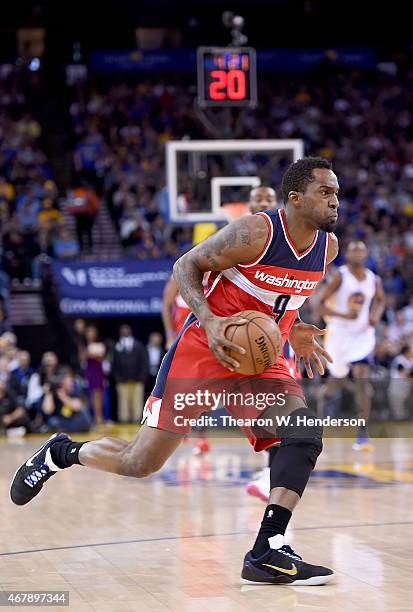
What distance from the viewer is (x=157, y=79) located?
26766mm

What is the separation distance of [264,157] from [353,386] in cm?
1233

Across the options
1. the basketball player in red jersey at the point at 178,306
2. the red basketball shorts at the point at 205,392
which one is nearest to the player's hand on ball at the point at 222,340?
the red basketball shorts at the point at 205,392

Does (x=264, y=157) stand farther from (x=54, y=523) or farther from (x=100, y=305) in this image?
(x=54, y=523)

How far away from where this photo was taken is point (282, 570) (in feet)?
16.1

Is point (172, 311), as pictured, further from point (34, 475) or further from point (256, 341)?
point (256, 341)

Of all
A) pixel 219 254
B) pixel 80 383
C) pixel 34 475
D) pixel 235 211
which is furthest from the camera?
pixel 80 383

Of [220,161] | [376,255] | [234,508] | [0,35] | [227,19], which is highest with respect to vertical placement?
[0,35]

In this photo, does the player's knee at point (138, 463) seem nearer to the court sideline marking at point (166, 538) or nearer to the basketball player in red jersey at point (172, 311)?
the court sideline marking at point (166, 538)

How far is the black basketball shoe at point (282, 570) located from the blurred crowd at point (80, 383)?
31.1ft

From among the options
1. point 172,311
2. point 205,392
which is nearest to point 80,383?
point 172,311

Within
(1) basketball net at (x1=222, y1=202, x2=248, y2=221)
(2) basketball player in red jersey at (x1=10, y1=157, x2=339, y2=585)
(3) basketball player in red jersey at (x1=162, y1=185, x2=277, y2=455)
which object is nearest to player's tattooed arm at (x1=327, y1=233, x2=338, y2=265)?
(2) basketball player in red jersey at (x1=10, y1=157, x2=339, y2=585)

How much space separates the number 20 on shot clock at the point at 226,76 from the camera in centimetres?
1457

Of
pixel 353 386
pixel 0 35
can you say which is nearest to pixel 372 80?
pixel 0 35

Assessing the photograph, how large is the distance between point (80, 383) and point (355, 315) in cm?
570
